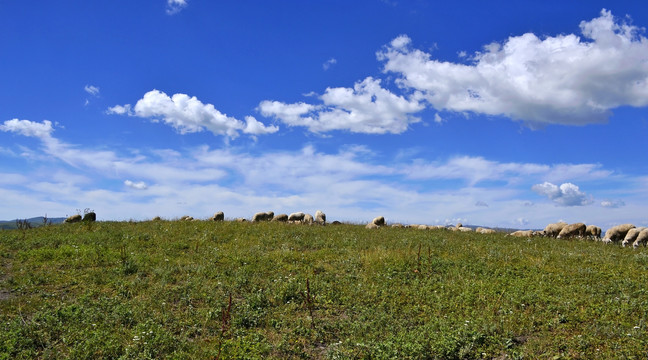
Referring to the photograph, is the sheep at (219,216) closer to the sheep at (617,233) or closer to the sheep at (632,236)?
the sheep at (617,233)

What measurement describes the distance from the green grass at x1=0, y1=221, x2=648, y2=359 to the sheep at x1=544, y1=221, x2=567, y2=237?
10.3 metres

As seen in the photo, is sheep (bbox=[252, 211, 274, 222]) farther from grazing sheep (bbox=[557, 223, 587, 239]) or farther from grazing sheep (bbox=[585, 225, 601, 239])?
grazing sheep (bbox=[585, 225, 601, 239])

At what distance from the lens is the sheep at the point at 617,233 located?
28.4 m

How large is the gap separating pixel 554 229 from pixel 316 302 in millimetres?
26380

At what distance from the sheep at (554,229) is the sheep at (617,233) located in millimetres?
3314

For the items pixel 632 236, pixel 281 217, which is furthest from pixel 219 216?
pixel 632 236

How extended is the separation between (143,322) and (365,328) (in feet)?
21.9

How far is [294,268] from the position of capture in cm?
1714

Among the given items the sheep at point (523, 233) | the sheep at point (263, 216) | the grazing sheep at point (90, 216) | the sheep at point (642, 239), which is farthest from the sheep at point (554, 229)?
the grazing sheep at point (90, 216)

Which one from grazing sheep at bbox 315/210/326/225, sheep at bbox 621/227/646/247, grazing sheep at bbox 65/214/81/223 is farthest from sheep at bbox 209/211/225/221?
sheep at bbox 621/227/646/247

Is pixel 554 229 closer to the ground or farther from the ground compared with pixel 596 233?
farther from the ground

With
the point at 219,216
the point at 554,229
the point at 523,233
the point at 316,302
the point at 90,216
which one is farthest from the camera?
the point at 219,216

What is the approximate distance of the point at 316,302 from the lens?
44.6 feet

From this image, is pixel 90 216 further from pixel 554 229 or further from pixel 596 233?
pixel 596 233
